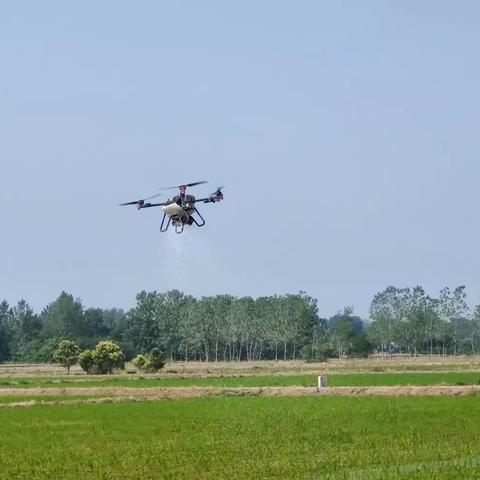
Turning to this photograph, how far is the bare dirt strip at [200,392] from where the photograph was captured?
4919cm

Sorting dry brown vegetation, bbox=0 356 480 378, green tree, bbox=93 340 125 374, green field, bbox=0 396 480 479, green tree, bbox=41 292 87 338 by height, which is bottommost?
green field, bbox=0 396 480 479

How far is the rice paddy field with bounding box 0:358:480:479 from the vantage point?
24.9 metres

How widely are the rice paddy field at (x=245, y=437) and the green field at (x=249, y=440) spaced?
4 centimetres

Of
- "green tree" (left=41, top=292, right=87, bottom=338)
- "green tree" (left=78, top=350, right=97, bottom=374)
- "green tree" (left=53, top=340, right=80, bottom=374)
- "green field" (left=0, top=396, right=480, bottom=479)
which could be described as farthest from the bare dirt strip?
"green tree" (left=41, top=292, right=87, bottom=338)

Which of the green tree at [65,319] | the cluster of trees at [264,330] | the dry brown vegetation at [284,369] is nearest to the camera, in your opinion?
the dry brown vegetation at [284,369]

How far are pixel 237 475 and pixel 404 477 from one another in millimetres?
4271

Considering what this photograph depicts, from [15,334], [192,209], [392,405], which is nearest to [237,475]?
[392,405]

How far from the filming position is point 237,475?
78.5 feet

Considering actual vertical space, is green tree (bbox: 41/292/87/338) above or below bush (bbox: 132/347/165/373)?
above

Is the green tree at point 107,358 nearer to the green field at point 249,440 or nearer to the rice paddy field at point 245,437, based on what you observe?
the rice paddy field at point 245,437

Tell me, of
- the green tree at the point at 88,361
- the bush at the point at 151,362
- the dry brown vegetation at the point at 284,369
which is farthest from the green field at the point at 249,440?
the bush at the point at 151,362

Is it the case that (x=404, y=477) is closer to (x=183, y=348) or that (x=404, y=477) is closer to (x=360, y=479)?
(x=360, y=479)

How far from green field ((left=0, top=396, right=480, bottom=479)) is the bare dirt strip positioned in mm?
4278

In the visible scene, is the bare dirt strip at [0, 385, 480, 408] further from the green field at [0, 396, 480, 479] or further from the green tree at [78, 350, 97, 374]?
the green tree at [78, 350, 97, 374]
